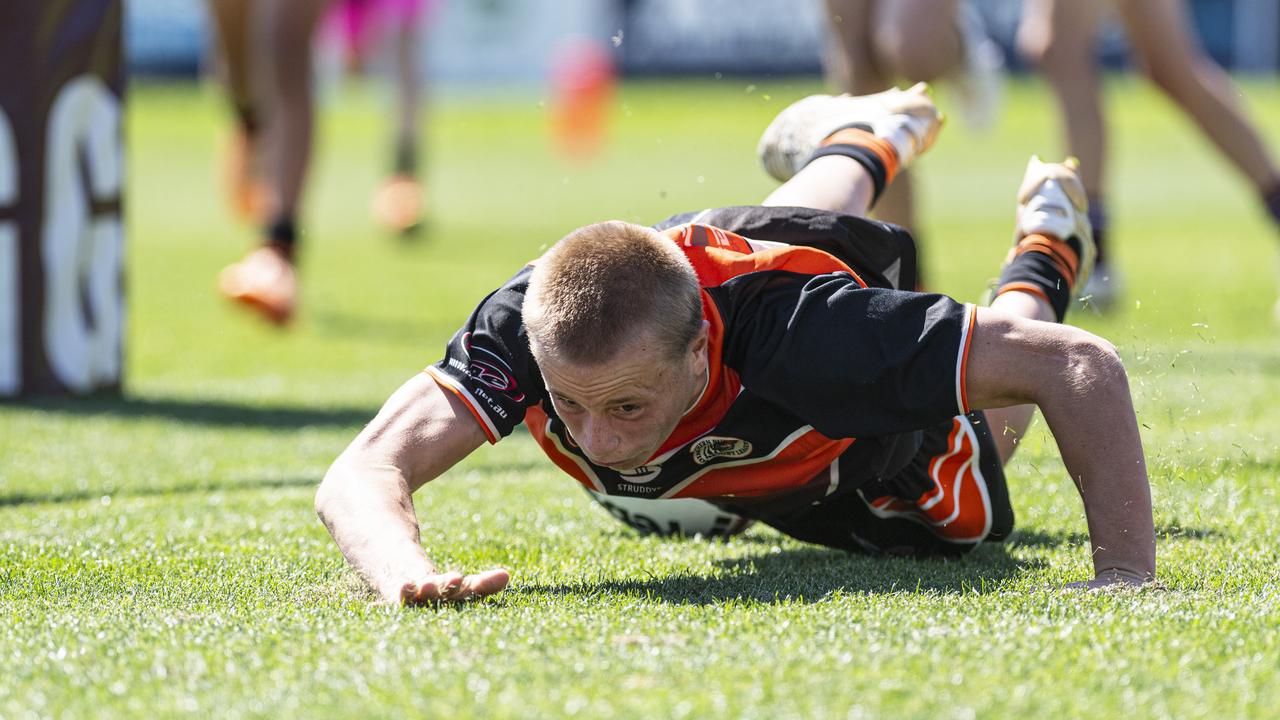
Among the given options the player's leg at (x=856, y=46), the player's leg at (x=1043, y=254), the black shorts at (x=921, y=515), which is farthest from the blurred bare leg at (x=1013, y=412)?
the player's leg at (x=856, y=46)

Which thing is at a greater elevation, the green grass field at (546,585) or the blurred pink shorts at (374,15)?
the blurred pink shorts at (374,15)

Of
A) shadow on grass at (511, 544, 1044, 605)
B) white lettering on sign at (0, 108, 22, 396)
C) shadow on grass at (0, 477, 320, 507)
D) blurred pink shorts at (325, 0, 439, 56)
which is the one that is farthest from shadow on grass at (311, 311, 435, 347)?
blurred pink shorts at (325, 0, 439, 56)

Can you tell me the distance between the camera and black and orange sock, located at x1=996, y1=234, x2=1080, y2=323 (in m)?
3.03

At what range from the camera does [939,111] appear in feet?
11.6

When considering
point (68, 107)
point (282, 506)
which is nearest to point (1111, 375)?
point (282, 506)

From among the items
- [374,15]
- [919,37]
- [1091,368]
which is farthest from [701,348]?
[374,15]

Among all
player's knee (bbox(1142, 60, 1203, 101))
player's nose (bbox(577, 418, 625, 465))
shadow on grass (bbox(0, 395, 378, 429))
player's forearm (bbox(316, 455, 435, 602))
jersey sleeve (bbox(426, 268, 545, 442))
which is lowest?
shadow on grass (bbox(0, 395, 378, 429))

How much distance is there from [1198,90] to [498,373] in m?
4.01

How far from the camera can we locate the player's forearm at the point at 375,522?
2311 mm

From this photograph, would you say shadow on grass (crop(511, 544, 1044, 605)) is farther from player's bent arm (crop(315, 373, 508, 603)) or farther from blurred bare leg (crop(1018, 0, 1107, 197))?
blurred bare leg (crop(1018, 0, 1107, 197))

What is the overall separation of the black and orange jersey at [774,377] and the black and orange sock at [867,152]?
0.59m

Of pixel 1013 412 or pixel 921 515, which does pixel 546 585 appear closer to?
pixel 921 515

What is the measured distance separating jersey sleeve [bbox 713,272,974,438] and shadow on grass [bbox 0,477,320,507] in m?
1.59

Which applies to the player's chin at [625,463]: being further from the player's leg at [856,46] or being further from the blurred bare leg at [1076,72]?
the blurred bare leg at [1076,72]
